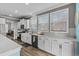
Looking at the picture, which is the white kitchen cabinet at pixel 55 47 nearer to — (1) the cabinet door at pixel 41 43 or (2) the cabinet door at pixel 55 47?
(2) the cabinet door at pixel 55 47

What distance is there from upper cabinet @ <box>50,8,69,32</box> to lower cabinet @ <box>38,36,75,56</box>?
1.15 feet

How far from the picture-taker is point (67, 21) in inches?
95.3

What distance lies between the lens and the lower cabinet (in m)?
2.12

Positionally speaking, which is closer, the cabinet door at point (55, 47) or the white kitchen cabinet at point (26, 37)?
the cabinet door at point (55, 47)

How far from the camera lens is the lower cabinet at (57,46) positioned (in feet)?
6.94

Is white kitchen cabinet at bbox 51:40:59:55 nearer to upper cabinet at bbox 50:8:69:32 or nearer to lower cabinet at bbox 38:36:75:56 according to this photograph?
lower cabinet at bbox 38:36:75:56

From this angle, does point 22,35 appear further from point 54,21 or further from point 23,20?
point 54,21

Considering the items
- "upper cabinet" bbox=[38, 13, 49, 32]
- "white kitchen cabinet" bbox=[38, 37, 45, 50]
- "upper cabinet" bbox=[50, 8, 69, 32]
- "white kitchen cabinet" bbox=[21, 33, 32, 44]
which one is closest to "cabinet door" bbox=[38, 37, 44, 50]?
"white kitchen cabinet" bbox=[38, 37, 45, 50]

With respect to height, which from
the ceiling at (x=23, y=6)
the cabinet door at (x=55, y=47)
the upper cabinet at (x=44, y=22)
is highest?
the ceiling at (x=23, y=6)

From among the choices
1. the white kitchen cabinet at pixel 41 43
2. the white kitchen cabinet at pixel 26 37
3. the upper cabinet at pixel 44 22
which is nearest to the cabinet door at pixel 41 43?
the white kitchen cabinet at pixel 41 43

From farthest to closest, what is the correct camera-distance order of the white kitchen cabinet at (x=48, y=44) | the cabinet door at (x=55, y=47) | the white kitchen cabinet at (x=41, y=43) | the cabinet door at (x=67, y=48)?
the white kitchen cabinet at (x=41, y=43) → the white kitchen cabinet at (x=48, y=44) → the cabinet door at (x=55, y=47) → the cabinet door at (x=67, y=48)

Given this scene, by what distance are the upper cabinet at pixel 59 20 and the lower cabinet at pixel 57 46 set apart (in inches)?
13.8

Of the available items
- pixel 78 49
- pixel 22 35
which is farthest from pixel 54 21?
pixel 22 35

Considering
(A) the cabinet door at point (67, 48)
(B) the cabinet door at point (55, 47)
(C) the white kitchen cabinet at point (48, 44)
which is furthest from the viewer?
(C) the white kitchen cabinet at point (48, 44)
